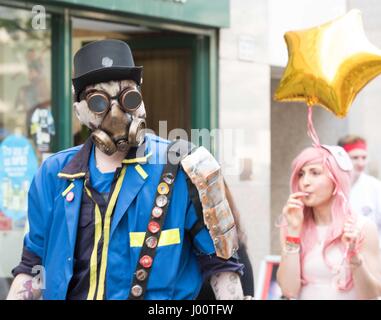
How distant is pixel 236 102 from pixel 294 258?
14.3ft

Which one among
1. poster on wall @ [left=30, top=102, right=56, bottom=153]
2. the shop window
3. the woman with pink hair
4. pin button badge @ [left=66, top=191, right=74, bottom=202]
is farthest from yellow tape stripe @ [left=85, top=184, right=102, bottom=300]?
poster on wall @ [left=30, top=102, right=56, bottom=153]

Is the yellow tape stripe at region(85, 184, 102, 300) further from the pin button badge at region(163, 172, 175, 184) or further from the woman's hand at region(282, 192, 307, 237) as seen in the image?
the woman's hand at region(282, 192, 307, 237)

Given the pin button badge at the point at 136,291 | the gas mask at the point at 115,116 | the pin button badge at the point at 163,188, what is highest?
the gas mask at the point at 115,116

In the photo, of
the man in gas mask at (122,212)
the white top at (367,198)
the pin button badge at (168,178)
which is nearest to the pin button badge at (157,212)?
the man in gas mask at (122,212)

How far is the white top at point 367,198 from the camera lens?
670 cm

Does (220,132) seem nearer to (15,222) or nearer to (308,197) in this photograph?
(15,222)

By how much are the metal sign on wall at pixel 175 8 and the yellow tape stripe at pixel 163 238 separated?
4.15 metres

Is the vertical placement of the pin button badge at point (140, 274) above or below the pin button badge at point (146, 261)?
below

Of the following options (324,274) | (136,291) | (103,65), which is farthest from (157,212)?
(324,274)

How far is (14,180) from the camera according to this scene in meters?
6.96

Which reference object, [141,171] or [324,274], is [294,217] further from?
[141,171]

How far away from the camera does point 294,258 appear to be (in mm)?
4555

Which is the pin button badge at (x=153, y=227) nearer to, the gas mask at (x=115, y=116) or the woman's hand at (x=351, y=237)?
the gas mask at (x=115, y=116)
